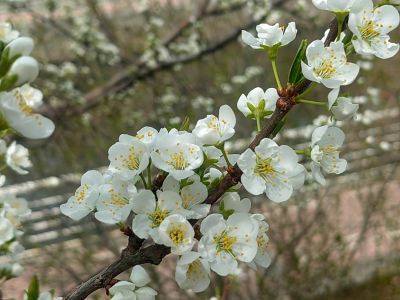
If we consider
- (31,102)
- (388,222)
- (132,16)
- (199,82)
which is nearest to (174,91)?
(199,82)

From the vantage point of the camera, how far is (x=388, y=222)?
6027mm

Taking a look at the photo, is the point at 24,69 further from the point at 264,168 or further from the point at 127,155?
the point at 264,168

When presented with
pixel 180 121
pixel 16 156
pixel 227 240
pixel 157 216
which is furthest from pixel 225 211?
pixel 180 121

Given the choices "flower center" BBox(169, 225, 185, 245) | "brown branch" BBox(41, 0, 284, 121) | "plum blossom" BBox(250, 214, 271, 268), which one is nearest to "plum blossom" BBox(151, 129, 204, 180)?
"flower center" BBox(169, 225, 185, 245)

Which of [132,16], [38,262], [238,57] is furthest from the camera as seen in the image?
[132,16]

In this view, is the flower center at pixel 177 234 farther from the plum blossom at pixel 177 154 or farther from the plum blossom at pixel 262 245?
the plum blossom at pixel 262 245

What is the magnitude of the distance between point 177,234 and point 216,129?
28 cm

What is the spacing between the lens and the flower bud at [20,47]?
1.03 m

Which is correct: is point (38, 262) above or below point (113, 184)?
below

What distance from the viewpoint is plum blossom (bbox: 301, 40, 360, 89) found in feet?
3.84

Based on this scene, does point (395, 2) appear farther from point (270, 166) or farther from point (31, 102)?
point (31, 102)

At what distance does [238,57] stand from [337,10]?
17.9 feet

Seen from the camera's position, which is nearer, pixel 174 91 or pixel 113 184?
pixel 113 184

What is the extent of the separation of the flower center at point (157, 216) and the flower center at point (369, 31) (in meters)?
0.65
